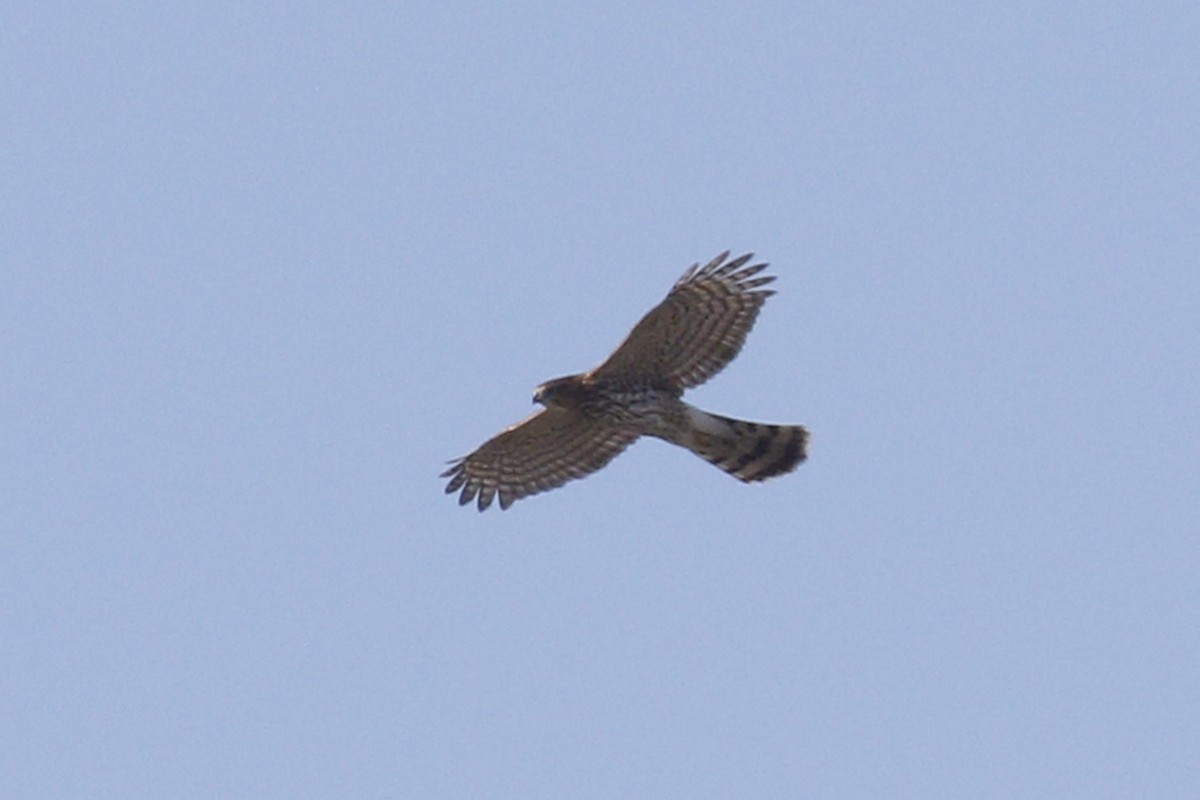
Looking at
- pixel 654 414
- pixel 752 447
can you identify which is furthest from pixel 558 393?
pixel 752 447

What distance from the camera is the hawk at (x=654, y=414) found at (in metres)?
20.4

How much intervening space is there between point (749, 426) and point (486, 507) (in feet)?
7.24

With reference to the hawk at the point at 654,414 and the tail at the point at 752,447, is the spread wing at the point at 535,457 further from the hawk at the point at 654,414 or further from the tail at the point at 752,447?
the tail at the point at 752,447

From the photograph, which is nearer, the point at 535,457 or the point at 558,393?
the point at 558,393

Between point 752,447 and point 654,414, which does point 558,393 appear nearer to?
point 654,414

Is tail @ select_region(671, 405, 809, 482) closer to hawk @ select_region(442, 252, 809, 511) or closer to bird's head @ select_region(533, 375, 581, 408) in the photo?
hawk @ select_region(442, 252, 809, 511)

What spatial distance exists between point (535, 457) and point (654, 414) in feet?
4.33

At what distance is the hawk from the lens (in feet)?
66.8

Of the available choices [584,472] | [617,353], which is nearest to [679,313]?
[617,353]

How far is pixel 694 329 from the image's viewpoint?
2045 cm

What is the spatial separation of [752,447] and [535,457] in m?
1.72

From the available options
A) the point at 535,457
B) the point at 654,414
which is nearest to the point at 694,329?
the point at 654,414

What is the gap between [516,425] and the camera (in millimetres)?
21141

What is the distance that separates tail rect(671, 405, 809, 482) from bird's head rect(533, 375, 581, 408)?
923 mm
